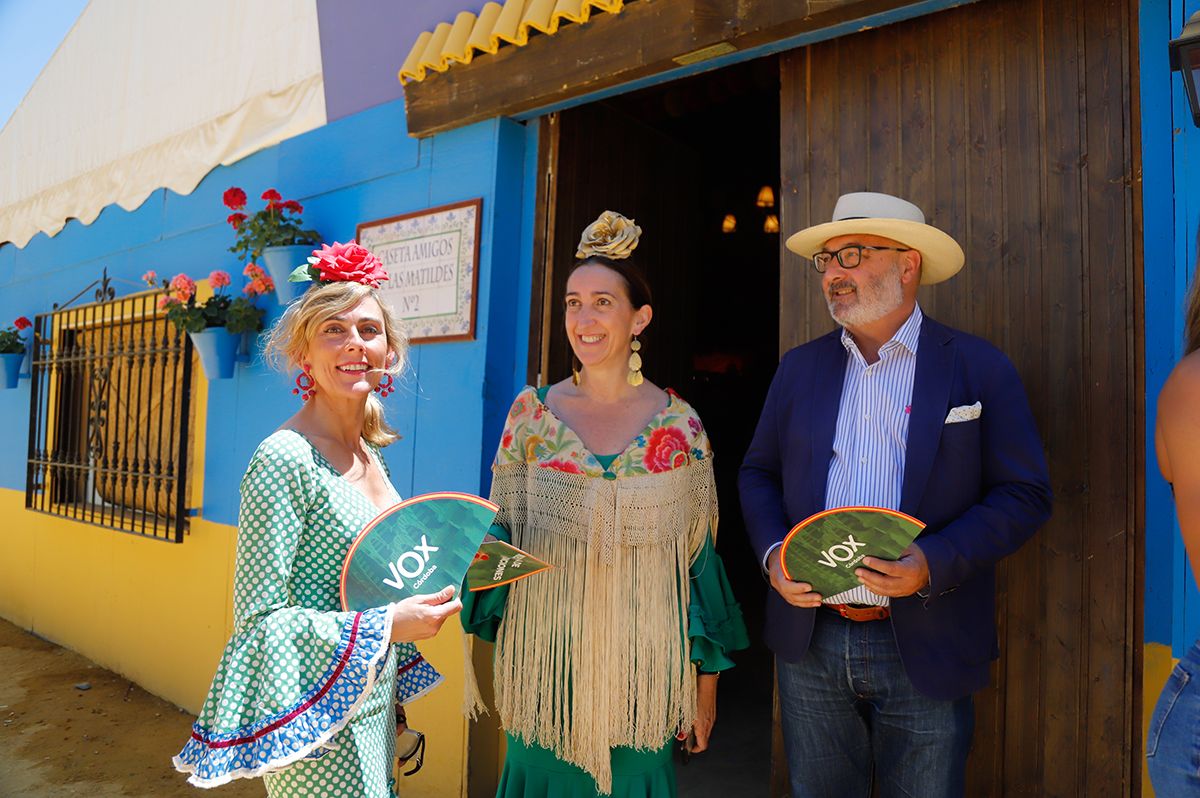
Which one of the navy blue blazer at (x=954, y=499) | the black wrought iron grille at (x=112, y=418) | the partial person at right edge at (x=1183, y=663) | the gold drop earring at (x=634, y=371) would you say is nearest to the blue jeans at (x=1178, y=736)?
the partial person at right edge at (x=1183, y=663)

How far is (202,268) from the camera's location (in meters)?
5.39

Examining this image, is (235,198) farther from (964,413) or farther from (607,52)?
(964,413)

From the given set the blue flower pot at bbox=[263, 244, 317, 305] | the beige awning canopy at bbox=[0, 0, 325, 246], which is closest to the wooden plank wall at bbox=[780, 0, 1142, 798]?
the blue flower pot at bbox=[263, 244, 317, 305]

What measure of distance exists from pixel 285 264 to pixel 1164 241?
389cm

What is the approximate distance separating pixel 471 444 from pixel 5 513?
20.7 ft

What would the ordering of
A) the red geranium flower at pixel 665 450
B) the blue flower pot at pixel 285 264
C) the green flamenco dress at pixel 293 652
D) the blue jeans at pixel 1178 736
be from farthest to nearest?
the blue flower pot at pixel 285 264 < the red geranium flower at pixel 665 450 < the green flamenco dress at pixel 293 652 < the blue jeans at pixel 1178 736

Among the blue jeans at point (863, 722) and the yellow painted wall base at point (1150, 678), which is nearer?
the blue jeans at point (863, 722)

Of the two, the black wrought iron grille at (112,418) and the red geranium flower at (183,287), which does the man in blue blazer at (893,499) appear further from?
the black wrought iron grille at (112,418)

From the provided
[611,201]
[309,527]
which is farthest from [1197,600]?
[611,201]

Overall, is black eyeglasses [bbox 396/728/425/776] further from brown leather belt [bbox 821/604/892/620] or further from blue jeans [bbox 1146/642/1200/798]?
blue jeans [bbox 1146/642/1200/798]

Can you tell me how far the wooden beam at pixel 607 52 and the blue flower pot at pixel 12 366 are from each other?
541 centimetres

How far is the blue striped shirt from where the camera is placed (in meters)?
2.10

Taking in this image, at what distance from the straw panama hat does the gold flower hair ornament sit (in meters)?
0.51

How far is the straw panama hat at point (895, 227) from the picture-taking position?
2.17m
